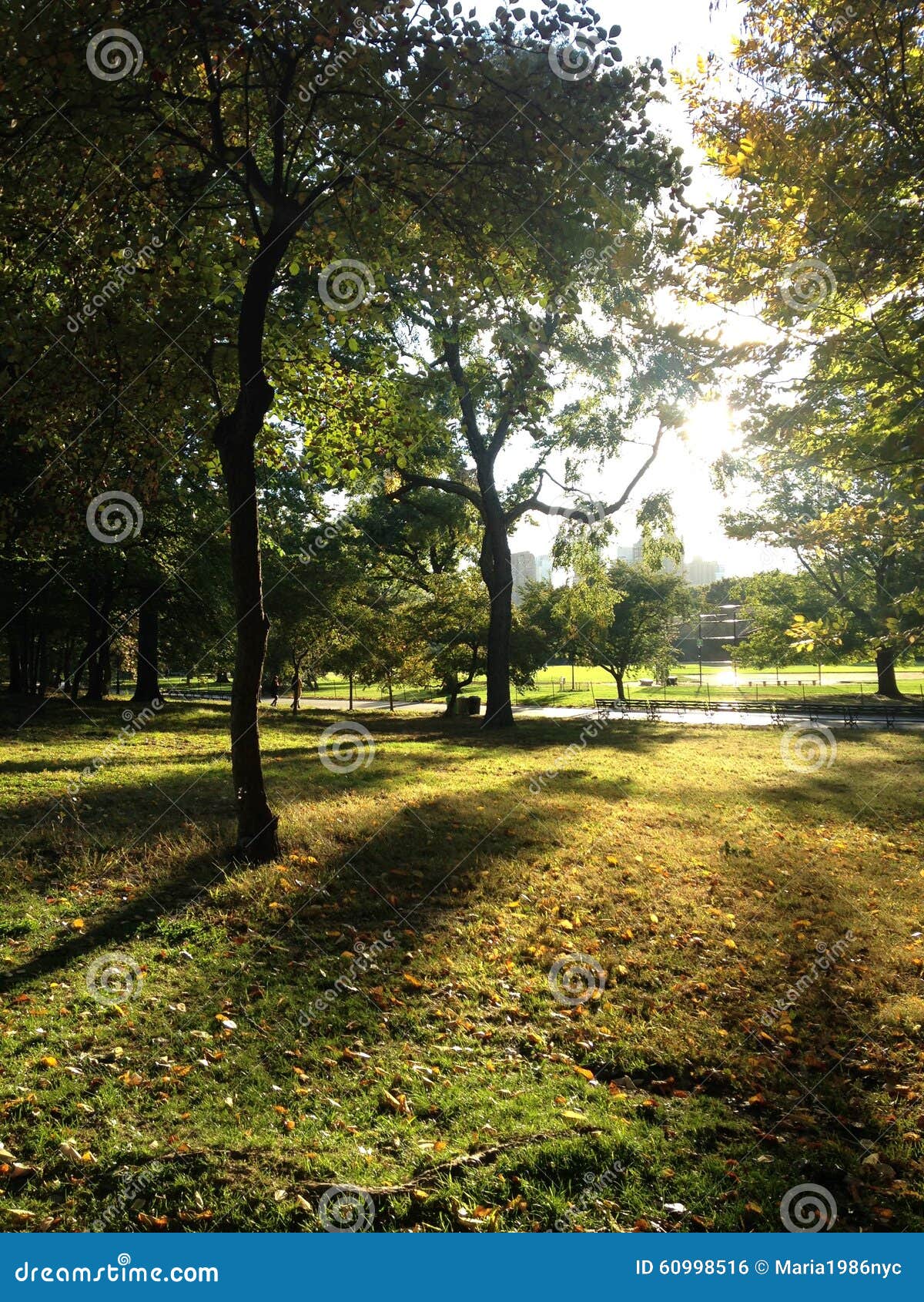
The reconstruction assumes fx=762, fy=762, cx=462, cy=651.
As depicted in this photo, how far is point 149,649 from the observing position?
27.8 meters

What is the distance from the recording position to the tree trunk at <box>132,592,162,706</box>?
27078mm

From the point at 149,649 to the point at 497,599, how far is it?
511 inches

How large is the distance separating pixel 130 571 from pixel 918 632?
2389 centimetres

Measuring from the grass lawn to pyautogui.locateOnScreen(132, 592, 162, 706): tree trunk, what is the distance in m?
16.6

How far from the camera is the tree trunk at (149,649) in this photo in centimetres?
2708

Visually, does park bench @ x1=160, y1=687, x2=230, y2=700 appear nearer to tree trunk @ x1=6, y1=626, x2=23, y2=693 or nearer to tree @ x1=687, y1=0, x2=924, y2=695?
tree trunk @ x1=6, y1=626, x2=23, y2=693

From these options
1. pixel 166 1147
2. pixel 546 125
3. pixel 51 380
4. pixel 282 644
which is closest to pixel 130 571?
pixel 282 644

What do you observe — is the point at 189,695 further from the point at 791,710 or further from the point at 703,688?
the point at 703,688

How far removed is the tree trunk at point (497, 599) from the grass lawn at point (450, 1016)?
1392 cm

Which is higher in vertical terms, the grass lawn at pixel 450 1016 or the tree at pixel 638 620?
the tree at pixel 638 620

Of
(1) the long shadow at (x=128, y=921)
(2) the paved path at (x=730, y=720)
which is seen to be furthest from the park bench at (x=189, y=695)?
(1) the long shadow at (x=128, y=921)

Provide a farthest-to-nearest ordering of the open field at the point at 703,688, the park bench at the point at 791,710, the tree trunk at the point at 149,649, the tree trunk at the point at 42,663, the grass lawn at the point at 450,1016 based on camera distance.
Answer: the open field at the point at 703,688
the tree trunk at the point at 42,663
the park bench at the point at 791,710
the tree trunk at the point at 149,649
the grass lawn at the point at 450,1016

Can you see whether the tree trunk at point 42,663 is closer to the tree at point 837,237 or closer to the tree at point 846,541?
the tree at point 846,541
